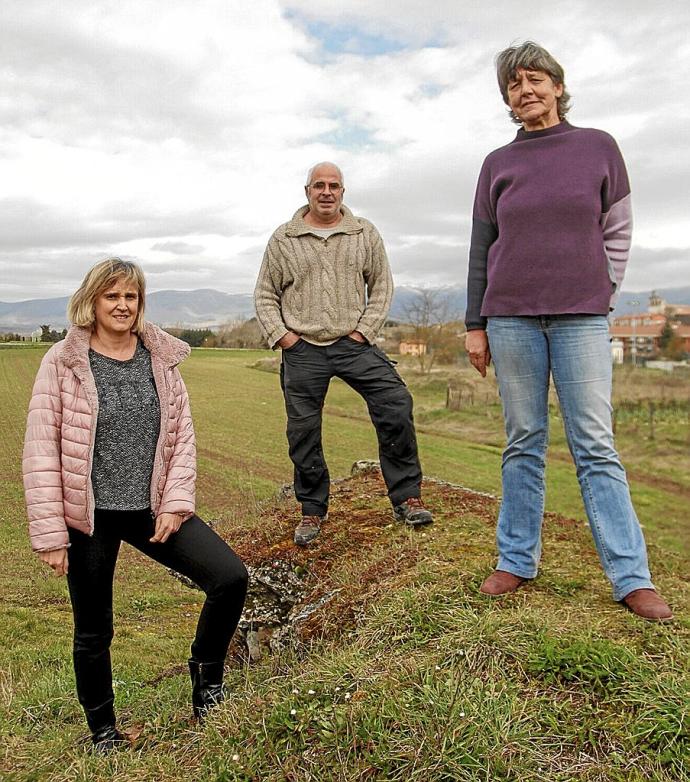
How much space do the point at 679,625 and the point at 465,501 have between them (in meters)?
2.32

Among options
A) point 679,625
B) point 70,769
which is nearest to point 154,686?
point 70,769

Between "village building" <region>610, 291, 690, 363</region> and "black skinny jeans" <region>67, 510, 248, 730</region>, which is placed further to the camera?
"village building" <region>610, 291, 690, 363</region>

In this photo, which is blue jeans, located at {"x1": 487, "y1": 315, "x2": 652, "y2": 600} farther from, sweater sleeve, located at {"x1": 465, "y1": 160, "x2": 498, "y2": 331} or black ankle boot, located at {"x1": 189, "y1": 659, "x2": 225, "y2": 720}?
black ankle boot, located at {"x1": 189, "y1": 659, "x2": 225, "y2": 720}

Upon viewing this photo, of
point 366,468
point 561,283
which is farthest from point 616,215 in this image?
point 366,468

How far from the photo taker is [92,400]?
2852mm

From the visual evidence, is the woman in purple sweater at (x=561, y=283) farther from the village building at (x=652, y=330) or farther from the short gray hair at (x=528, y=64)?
the village building at (x=652, y=330)

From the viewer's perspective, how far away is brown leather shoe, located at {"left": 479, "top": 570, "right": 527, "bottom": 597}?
338 cm

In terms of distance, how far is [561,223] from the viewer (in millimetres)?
3061

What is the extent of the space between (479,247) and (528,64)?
0.81 m

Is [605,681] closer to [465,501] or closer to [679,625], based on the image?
[679,625]

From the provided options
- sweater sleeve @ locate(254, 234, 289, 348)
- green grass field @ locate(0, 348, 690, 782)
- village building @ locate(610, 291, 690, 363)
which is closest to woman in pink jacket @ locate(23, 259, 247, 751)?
green grass field @ locate(0, 348, 690, 782)

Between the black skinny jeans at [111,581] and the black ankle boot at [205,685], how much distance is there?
0.24 feet

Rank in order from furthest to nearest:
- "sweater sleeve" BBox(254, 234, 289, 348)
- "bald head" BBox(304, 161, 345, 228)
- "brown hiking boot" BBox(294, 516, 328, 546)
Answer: "brown hiking boot" BBox(294, 516, 328, 546)
"sweater sleeve" BBox(254, 234, 289, 348)
"bald head" BBox(304, 161, 345, 228)

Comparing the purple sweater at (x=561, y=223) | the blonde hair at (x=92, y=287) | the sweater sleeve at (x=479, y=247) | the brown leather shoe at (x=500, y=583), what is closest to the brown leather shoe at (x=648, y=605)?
the brown leather shoe at (x=500, y=583)
